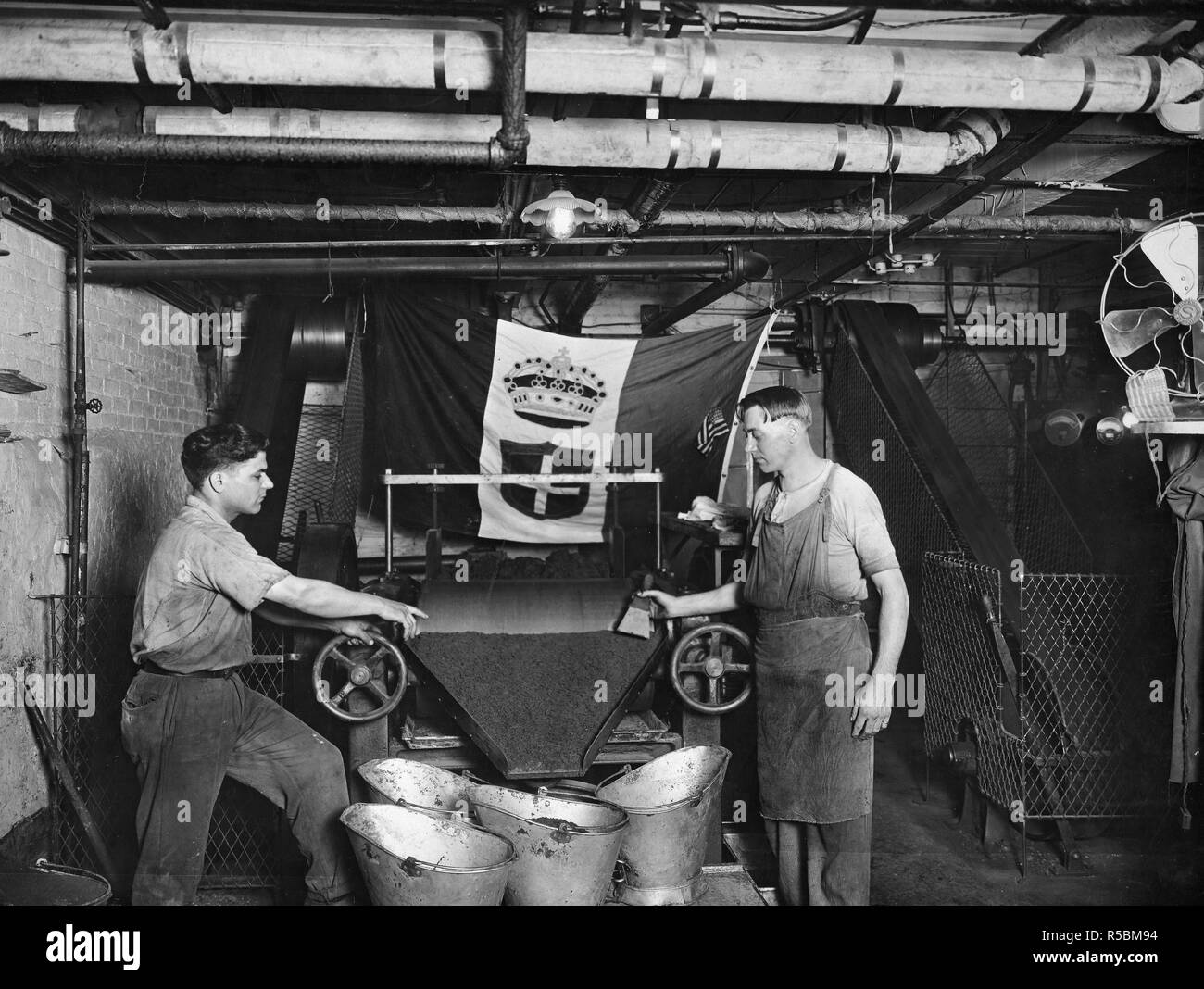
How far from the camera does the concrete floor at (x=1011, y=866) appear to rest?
12.3 feet

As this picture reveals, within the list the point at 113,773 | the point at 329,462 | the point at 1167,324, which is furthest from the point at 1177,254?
the point at 329,462

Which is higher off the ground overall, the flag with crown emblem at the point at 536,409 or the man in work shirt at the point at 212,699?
the flag with crown emblem at the point at 536,409

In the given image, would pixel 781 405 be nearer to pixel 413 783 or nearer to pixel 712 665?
pixel 712 665

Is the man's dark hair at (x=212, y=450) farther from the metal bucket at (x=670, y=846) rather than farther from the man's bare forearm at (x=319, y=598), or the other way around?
the metal bucket at (x=670, y=846)

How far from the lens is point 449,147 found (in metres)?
2.92

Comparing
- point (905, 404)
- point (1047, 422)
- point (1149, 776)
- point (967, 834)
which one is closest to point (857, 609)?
point (967, 834)

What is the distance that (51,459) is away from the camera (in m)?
3.90

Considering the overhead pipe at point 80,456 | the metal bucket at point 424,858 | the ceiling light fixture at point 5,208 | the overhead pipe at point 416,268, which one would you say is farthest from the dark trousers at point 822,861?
the ceiling light fixture at point 5,208

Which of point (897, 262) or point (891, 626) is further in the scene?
point (897, 262)

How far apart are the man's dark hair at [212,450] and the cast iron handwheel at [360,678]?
744 mm

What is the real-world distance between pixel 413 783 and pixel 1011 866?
276 cm

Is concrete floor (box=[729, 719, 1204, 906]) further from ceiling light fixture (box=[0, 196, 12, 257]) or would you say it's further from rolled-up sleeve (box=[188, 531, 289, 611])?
ceiling light fixture (box=[0, 196, 12, 257])

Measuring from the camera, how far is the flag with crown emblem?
519 centimetres

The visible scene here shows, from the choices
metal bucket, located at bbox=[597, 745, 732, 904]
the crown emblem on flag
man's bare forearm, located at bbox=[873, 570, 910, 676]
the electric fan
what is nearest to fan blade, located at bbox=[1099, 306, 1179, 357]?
the electric fan
